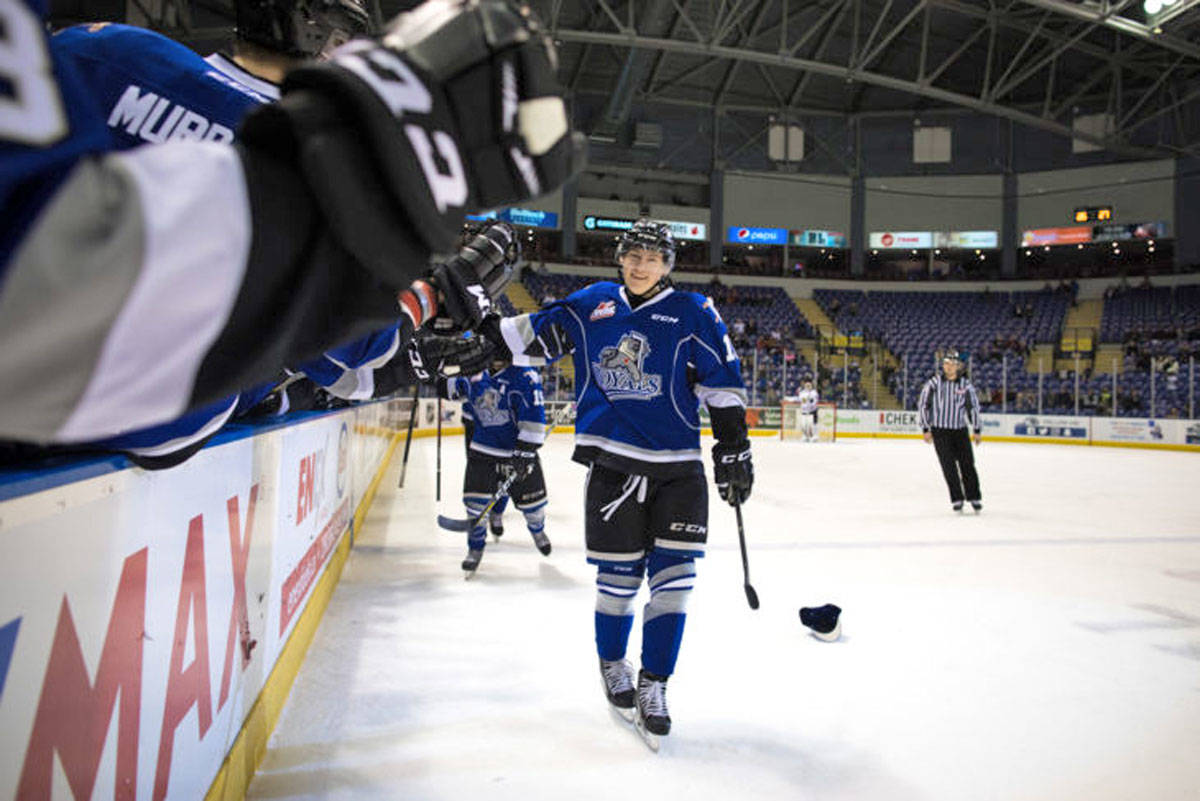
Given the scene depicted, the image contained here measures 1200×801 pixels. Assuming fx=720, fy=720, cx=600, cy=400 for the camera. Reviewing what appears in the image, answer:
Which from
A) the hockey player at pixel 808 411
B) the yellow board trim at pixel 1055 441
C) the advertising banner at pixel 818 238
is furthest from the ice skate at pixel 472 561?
the advertising banner at pixel 818 238

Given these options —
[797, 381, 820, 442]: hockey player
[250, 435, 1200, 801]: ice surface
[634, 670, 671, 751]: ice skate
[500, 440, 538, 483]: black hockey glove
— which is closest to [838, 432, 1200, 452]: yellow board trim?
[797, 381, 820, 442]: hockey player

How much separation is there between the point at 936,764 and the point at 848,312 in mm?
26113

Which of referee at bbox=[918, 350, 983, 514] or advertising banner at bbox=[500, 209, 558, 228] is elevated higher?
advertising banner at bbox=[500, 209, 558, 228]

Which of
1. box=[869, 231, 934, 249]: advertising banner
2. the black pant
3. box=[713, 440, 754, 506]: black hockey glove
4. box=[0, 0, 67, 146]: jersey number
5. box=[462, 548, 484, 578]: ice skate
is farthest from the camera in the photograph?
box=[869, 231, 934, 249]: advertising banner

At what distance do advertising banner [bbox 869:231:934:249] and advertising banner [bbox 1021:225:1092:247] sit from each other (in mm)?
3235

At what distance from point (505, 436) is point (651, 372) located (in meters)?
2.41

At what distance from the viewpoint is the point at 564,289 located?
2514cm

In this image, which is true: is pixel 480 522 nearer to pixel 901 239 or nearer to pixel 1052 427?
pixel 1052 427

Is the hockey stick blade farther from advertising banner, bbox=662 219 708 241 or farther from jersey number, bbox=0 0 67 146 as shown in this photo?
advertising banner, bbox=662 219 708 241

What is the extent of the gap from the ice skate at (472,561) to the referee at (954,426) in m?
4.86

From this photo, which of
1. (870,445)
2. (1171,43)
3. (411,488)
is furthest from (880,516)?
(1171,43)

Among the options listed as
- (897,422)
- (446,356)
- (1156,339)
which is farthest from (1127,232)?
(446,356)

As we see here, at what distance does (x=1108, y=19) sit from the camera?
524 inches

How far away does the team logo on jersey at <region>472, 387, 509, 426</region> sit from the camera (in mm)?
4777
